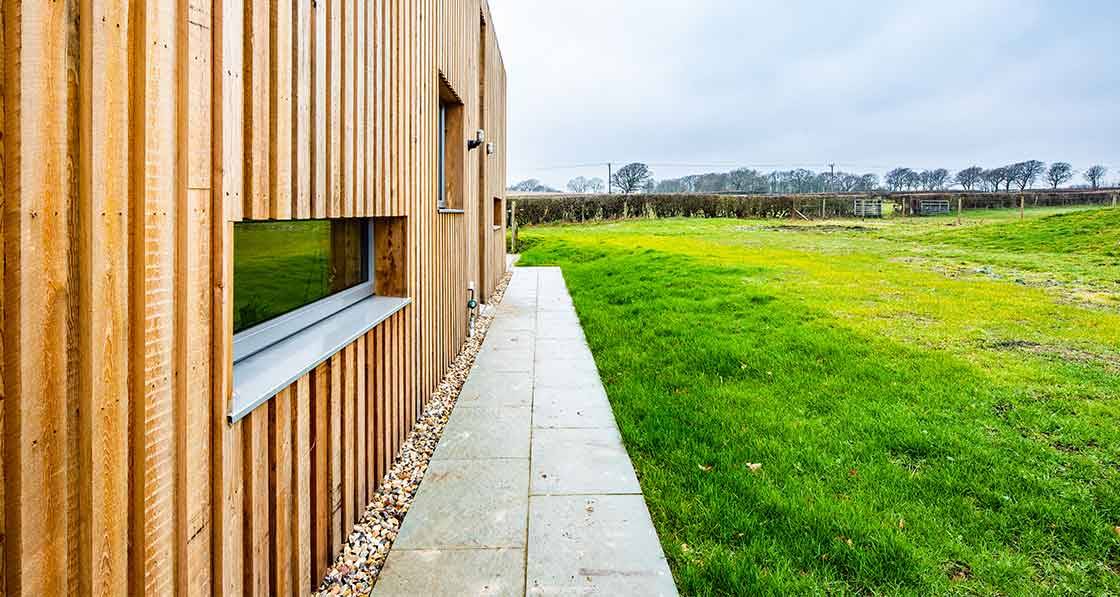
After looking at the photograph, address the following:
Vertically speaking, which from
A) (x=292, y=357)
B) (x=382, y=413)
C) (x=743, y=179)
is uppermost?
(x=743, y=179)

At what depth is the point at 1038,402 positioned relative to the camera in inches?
178

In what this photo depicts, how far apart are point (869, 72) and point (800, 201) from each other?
2805 cm

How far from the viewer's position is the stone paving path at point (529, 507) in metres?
2.40

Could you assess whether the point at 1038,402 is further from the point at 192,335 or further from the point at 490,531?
the point at 192,335

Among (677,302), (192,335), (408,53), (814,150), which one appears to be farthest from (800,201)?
(814,150)

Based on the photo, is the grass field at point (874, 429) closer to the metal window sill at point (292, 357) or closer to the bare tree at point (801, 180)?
the metal window sill at point (292, 357)

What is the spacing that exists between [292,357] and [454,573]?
38.3 inches

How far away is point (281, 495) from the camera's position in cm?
203

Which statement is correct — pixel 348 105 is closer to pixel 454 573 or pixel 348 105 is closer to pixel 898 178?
pixel 454 573

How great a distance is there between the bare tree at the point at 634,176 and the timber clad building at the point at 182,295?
46756 millimetres

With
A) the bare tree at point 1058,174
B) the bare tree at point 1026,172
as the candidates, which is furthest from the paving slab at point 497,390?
the bare tree at point 1058,174

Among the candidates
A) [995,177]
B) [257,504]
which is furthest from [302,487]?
[995,177]

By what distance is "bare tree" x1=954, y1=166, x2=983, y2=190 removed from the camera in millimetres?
46562

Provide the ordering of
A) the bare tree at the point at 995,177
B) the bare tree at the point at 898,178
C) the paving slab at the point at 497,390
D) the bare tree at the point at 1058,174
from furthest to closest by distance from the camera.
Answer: the bare tree at the point at 898,178 < the bare tree at the point at 1058,174 < the bare tree at the point at 995,177 < the paving slab at the point at 497,390
